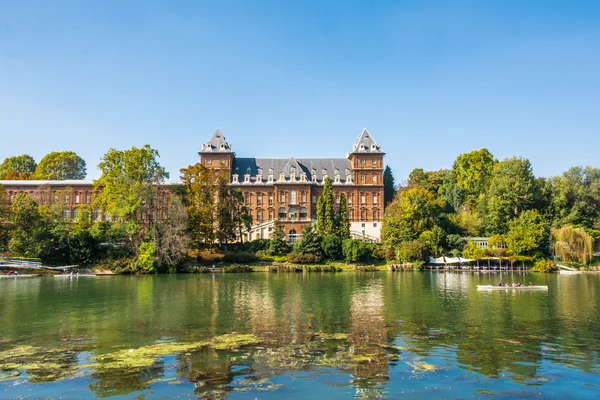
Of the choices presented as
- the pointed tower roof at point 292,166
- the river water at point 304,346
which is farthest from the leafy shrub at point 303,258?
the river water at point 304,346

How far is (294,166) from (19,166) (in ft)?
198

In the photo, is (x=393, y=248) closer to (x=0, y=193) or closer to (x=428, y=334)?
(x=428, y=334)

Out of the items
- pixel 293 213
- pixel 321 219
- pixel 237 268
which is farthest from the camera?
pixel 293 213

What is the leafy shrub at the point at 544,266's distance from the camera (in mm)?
55734

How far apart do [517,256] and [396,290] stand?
30.9 m

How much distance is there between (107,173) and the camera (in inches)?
2391

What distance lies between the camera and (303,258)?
5997 centimetres

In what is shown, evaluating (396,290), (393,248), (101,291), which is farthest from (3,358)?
(393,248)

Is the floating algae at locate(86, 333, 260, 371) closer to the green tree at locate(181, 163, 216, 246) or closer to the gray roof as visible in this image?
the green tree at locate(181, 163, 216, 246)

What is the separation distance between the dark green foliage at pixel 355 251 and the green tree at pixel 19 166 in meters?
67.5

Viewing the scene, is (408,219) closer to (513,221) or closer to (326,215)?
(326,215)

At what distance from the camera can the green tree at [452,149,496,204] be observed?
8344 cm

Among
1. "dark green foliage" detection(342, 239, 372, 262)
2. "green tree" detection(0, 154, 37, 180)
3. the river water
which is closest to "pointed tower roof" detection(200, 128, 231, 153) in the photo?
"dark green foliage" detection(342, 239, 372, 262)

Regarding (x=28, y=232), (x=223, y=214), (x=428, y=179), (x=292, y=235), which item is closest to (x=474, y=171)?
(x=428, y=179)
